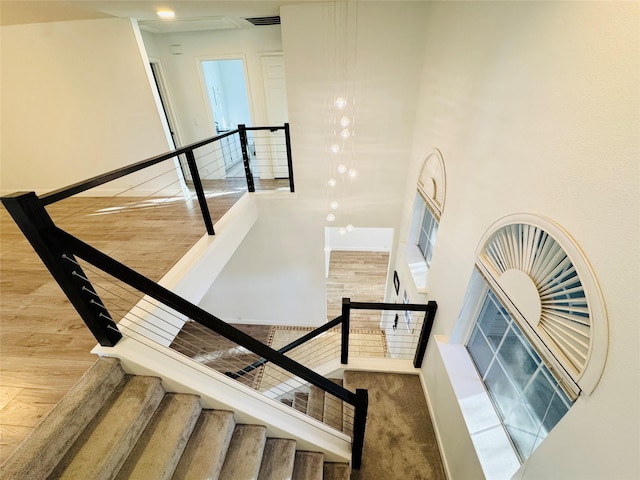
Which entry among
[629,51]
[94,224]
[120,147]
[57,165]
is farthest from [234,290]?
[629,51]

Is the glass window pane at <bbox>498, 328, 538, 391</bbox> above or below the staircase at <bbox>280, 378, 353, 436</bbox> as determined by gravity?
above

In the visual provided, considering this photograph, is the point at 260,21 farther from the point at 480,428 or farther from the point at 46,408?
the point at 480,428

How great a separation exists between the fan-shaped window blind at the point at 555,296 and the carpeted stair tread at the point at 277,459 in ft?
5.05

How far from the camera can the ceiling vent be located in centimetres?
343

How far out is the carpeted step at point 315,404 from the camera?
2.76 metres

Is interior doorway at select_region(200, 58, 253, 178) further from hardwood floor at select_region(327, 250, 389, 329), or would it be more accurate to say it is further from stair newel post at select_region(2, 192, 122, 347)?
stair newel post at select_region(2, 192, 122, 347)

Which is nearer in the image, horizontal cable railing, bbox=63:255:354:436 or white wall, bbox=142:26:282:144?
horizontal cable railing, bbox=63:255:354:436

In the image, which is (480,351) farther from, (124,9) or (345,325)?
(124,9)

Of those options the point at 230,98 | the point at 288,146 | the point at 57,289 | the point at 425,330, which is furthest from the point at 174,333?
the point at 230,98

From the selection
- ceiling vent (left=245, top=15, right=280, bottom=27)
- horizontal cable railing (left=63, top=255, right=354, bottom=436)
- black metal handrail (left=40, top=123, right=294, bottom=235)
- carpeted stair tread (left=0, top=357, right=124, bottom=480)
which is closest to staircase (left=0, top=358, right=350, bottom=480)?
carpeted stair tread (left=0, top=357, right=124, bottom=480)

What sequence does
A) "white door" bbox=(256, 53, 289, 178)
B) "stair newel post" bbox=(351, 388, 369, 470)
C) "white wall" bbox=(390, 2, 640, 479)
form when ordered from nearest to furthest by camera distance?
"white wall" bbox=(390, 2, 640, 479) < "stair newel post" bbox=(351, 388, 369, 470) < "white door" bbox=(256, 53, 289, 178)

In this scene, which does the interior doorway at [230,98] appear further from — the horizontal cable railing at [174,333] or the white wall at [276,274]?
the horizontal cable railing at [174,333]

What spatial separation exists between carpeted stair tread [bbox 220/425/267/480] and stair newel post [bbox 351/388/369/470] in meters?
0.59

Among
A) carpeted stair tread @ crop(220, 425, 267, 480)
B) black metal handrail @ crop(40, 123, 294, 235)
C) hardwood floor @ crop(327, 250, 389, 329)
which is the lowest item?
hardwood floor @ crop(327, 250, 389, 329)
